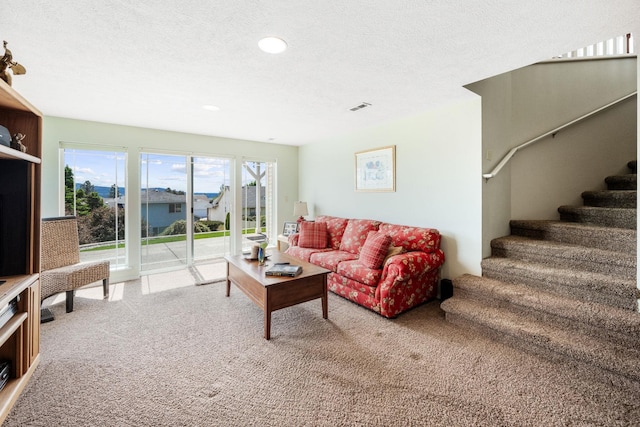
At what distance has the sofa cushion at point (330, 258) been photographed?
130 inches

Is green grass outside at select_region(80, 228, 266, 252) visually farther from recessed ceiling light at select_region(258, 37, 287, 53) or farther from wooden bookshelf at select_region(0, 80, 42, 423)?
recessed ceiling light at select_region(258, 37, 287, 53)

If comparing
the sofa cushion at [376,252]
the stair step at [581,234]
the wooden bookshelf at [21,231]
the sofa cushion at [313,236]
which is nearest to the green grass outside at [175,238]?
the sofa cushion at [313,236]

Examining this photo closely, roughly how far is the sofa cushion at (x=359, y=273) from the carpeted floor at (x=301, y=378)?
39 cm

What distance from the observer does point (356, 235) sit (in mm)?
3750

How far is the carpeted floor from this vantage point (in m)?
1.53

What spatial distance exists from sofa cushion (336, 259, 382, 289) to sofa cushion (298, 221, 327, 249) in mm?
926

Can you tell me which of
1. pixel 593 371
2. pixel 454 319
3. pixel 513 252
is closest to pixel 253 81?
pixel 454 319

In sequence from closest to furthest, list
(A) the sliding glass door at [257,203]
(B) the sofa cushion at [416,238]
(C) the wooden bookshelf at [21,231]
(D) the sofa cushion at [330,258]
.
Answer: (C) the wooden bookshelf at [21,231] < (B) the sofa cushion at [416,238] < (D) the sofa cushion at [330,258] < (A) the sliding glass door at [257,203]

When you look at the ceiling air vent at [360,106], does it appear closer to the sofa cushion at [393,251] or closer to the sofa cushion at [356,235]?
the sofa cushion at [356,235]

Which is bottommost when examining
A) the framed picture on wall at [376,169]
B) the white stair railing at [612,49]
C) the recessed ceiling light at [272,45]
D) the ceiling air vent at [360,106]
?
the framed picture on wall at [376,169]

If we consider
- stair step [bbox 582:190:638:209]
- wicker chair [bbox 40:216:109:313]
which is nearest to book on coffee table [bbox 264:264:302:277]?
wicker chair [bbox 40:216:109:313]

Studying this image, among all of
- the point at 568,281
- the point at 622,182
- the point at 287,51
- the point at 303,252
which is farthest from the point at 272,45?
the point at 622,182

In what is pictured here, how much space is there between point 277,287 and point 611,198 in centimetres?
392

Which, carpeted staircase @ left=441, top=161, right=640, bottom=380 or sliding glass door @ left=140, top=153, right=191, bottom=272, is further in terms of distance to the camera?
sliding glass door @ left=140, top=153, right=191, bottom=272
